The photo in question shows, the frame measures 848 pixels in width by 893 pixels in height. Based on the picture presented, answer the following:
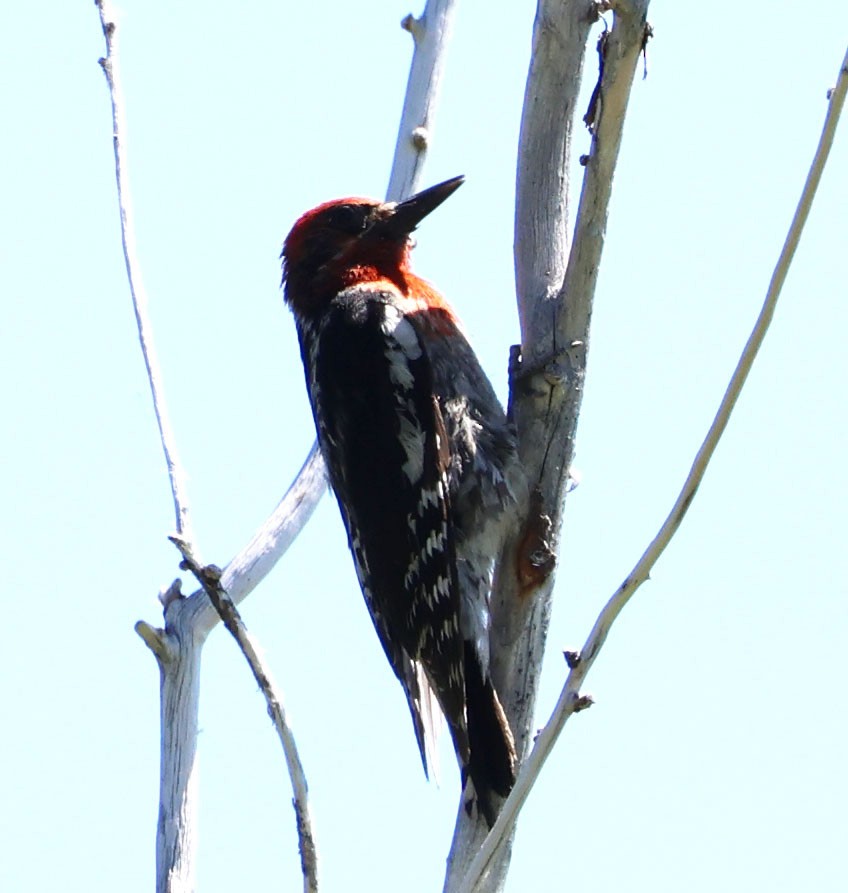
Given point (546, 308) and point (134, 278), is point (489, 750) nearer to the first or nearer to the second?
point (546, 308)

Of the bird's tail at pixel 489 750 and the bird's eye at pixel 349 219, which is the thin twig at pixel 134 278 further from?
the bird's eye at pixel 349 219

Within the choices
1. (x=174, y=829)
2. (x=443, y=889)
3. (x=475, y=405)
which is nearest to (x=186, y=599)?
(x=174, y=829)

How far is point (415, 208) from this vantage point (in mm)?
4188

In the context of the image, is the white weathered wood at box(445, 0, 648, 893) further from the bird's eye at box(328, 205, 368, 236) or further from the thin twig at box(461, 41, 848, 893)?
the bird's eye at box(328, 205, 368, 236)

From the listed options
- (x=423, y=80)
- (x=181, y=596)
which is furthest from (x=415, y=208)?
(x=181, y=596)

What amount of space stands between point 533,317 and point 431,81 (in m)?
1.04

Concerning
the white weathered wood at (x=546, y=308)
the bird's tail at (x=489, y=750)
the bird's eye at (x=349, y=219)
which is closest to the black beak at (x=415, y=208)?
the bird's eye at (x=349, y=219)

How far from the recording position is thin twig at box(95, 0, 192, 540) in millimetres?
2525

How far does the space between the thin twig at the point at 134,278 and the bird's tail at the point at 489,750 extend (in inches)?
32.7

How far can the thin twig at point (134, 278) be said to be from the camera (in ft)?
8.29

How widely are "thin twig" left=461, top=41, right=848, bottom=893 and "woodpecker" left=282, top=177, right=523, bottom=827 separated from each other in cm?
129

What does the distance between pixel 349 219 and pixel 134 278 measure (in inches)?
63.2

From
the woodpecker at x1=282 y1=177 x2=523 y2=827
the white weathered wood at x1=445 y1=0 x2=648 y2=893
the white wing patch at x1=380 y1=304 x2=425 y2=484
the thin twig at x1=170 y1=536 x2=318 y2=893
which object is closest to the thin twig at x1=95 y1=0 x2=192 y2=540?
the thin twig at x1=170 y1=536 x2=318 y2=893

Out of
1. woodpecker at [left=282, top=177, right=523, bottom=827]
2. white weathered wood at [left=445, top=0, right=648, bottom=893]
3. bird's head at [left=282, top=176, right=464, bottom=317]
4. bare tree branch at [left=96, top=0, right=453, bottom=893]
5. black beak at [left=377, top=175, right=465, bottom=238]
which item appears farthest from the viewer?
bird's head at [left=282, top=176, right=464, bottom=317]
